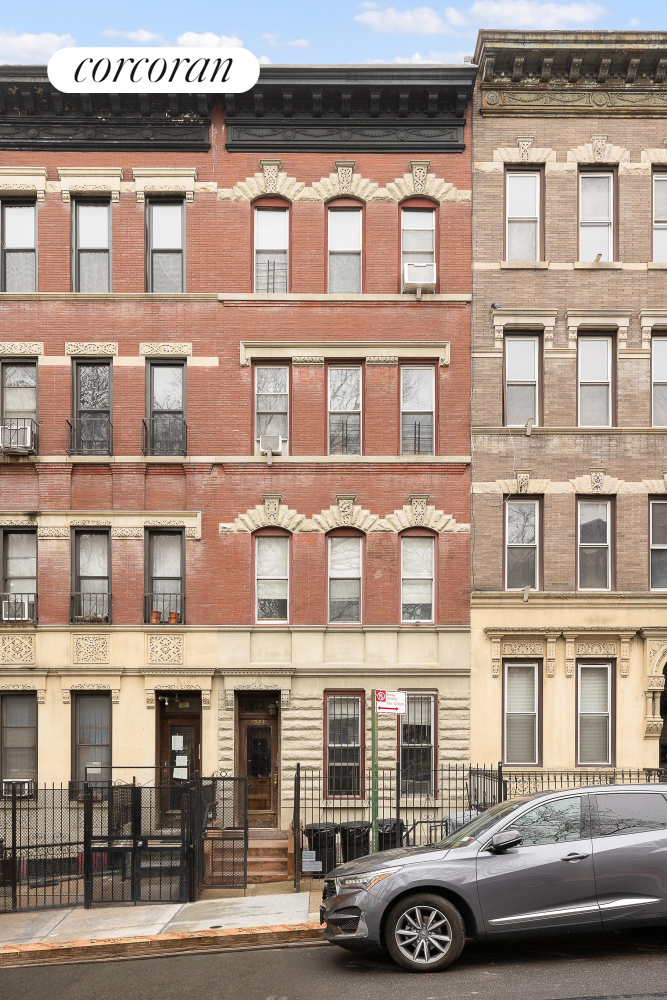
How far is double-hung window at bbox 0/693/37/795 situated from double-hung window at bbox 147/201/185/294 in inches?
350

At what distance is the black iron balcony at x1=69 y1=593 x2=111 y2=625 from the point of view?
19172 mm

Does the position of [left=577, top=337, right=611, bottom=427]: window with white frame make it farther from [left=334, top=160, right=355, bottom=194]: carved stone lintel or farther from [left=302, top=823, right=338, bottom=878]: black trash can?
[left=302, top=823, right=338, bottom=878]: black trash can

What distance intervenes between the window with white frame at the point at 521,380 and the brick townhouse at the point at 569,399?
0.03m

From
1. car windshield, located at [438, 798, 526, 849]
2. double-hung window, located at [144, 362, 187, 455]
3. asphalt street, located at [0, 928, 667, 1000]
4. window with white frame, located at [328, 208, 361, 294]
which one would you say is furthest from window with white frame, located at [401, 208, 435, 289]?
asphalt street, located at [0, 928, 667, 1000]

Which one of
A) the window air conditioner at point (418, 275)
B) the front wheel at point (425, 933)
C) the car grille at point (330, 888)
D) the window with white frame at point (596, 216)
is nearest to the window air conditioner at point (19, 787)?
the car grille at point (330, 888)

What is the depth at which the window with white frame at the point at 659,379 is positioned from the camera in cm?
1950

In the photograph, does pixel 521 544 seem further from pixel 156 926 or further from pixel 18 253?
pixel 18 253

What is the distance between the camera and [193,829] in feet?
44.9

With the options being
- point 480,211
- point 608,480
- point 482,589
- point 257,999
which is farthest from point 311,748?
point 480,211

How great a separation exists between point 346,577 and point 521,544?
3646 millimetres

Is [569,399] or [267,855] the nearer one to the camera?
[267,855]

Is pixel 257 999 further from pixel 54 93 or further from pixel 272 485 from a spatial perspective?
pixel 54 93

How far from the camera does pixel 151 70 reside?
19.2 m

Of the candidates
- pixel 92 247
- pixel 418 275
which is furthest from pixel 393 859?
pixel 92 247
